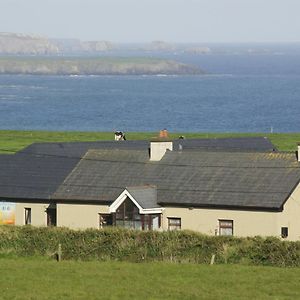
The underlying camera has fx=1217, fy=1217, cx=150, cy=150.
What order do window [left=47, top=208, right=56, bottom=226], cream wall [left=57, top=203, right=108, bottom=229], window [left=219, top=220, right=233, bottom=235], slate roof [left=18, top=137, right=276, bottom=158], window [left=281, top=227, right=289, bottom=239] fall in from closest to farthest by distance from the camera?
window [left=281, top=227, right=289, bottom=239]
window [left=219, top=220, right=233, bottom=235]
cream wall [left=57, top=203, right=108, bottom=229]
window [left=47, top=208, right=56, bottom=226]
slate roof [left=18, top=137, right=276, bottom=158]

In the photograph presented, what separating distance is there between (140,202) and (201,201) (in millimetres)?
2208

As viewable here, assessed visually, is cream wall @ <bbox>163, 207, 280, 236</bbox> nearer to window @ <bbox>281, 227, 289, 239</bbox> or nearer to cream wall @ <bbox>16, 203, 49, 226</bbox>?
window @ <bbox>281, 227, 289, 239</bbox>

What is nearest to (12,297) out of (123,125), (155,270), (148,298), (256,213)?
(148,298)

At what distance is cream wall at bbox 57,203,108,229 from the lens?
45000 mm

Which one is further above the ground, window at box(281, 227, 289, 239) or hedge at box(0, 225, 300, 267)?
window at box(281, 227, 289, 239)

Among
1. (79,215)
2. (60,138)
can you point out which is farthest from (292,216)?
(60,138)

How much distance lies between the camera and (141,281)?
31.2 meters

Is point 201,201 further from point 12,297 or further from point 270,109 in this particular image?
point 270,109

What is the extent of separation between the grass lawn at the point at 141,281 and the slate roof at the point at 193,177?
8827mm

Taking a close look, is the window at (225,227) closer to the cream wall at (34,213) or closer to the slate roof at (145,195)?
the slate roof at (145,195)

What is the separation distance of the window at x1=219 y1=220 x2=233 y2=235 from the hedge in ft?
22.2

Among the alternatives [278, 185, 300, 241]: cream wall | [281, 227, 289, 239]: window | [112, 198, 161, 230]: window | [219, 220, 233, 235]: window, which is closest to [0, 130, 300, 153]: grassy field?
[112, 198, 161, 230]: window

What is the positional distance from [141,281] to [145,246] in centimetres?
478

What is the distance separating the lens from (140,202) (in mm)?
43531
